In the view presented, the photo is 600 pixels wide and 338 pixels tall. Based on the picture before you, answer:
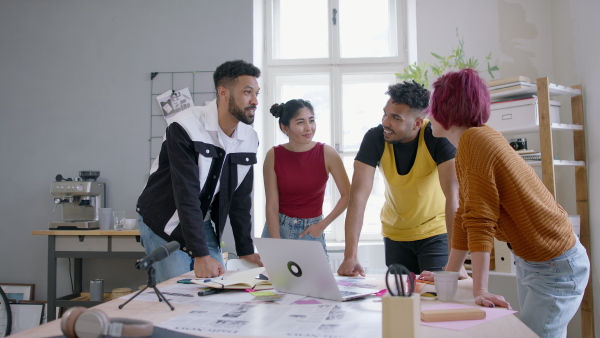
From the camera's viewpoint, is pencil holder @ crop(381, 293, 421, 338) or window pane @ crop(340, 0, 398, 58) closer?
pencil holder @ crop(381, 293, 421, 338)

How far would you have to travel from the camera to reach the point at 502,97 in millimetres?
3133

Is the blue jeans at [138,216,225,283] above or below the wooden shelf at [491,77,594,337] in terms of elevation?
below

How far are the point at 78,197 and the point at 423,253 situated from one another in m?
2.60

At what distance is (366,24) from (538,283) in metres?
3.10

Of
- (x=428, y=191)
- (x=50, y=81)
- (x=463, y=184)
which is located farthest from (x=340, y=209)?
(x=50, y=81)

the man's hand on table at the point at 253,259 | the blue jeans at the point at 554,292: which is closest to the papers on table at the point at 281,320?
the blue jeans at the point at 554,292

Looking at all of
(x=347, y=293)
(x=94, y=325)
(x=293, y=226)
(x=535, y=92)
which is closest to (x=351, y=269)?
(x=347, y=293)

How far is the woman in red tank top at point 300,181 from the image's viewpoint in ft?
8.36

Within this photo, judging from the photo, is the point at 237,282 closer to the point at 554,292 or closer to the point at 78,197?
the point at 554,292

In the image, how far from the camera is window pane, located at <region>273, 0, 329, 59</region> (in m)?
4.10

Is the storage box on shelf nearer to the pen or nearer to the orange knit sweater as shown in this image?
the orange knit sweater

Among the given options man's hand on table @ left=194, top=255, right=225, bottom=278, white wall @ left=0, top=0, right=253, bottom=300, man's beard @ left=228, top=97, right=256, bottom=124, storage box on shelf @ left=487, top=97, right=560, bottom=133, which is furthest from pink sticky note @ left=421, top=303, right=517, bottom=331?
white wall @ left=0, top=0, right=253, bottom=300

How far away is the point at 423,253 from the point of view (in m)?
2.10

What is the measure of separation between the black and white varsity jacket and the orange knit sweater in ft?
3.04
